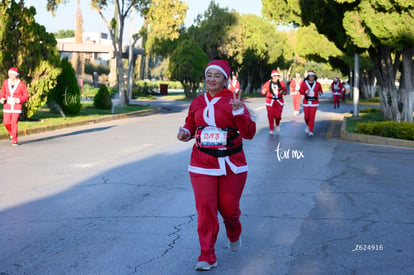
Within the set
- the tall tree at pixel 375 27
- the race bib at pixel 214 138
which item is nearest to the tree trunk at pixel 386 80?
the tall tree at pixel 375 27

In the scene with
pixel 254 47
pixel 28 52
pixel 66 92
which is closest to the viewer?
pixel 28 52

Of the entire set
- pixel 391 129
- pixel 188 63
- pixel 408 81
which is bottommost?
pixel 391 129

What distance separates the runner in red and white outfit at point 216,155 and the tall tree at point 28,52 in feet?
53.3

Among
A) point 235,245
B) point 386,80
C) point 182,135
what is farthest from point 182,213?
point 386,80

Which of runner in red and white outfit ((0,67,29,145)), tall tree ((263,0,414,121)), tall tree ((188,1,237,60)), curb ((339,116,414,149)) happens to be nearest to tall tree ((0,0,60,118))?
runner in red and white outfit ((0,67,29,145))

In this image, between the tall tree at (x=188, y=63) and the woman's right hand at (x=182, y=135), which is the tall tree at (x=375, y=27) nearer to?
the woman's right hand at (x=182, y=135)

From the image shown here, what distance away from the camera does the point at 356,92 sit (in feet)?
81.9

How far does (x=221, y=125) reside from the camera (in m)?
5.19

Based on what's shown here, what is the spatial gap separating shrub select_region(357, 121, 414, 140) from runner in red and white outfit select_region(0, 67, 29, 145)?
8.68 metres

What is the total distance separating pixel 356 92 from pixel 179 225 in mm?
19559

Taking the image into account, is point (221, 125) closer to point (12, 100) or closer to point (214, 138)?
point (214, 138)

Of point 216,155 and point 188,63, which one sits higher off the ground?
point 188,63

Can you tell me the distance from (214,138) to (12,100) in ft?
33.6

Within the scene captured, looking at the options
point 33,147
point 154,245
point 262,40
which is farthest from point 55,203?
point 262,40
